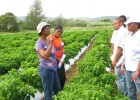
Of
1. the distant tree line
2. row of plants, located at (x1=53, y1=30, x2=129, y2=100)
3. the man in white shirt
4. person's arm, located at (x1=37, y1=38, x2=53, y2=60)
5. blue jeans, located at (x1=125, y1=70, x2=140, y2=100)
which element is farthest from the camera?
the distant tree line

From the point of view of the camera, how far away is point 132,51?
5633 mm

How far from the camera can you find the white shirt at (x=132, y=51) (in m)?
5.54

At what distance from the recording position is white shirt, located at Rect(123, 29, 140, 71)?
5.54 metres

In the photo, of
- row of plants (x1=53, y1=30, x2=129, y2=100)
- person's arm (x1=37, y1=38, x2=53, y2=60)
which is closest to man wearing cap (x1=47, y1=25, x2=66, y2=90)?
row of plants (x1=53, y1=30, x2=129, y2=100)

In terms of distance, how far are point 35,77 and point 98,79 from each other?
160 cm

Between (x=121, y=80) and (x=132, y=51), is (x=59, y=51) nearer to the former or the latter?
(x=121, y=80)

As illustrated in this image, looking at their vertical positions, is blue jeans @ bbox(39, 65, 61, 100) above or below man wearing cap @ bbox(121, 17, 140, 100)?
below

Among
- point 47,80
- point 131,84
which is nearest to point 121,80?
point 131,84

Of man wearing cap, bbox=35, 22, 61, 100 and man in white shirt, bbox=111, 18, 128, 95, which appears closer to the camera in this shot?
man wearing cap, bbox=35, 22, 61, 100

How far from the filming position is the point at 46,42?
5738 millimetres

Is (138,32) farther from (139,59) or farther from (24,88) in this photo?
(24,88)

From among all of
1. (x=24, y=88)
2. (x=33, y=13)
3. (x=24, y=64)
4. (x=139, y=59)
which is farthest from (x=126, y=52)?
(x=33, y=13)

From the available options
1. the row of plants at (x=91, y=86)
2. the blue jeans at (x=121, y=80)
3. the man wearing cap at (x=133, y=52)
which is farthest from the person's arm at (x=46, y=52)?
the blue jeans at (x=121, y=80)

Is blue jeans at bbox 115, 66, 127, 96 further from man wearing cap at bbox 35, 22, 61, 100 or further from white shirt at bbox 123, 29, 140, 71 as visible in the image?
→ man wearing cap at bbox 35, 22, 61, 100
